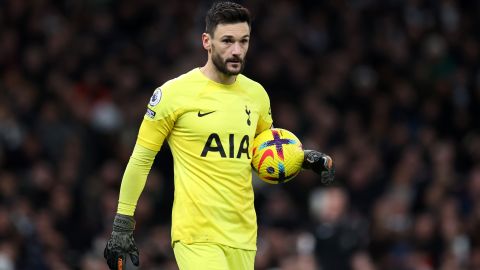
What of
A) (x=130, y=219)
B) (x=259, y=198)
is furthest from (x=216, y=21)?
(x=259, y=198)

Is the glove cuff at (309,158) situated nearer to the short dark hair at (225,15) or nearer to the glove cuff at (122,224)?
the short dark hair at (225,15)

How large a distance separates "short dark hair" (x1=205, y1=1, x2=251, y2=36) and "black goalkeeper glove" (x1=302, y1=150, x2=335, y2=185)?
974 millimetres

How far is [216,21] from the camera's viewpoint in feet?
24.4

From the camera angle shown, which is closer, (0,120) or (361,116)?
(0,120)

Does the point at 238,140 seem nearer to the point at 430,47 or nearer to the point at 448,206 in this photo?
the point at 448,206

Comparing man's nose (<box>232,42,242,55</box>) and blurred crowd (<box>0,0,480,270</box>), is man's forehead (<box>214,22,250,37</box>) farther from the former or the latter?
blurred crowd (<box>0,0,480,270</box>)

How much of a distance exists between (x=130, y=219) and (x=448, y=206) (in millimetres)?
6860

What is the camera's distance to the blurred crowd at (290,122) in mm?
13367

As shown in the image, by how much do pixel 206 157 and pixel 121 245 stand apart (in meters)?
0.76

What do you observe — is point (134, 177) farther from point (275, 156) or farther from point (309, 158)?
point (309, 158)

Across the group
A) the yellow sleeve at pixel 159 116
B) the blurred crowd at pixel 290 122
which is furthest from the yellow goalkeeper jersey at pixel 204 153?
the blurred crowd at pixel 290 122

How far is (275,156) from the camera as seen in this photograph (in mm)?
7629

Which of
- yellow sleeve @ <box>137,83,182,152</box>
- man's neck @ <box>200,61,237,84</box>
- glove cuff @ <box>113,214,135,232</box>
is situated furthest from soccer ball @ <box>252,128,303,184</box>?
glove cuff @ <box>113,214,135,232</box>

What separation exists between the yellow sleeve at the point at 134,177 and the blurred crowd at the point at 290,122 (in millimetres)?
4081
